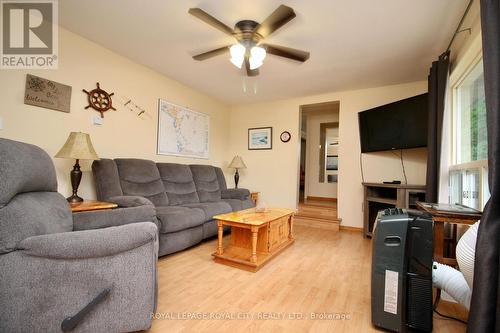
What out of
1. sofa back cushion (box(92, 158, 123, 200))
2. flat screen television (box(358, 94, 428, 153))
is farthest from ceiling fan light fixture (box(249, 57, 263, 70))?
flat screen television (box(358, 94, 428, 153))

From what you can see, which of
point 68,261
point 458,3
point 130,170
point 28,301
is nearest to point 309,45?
point 458,3

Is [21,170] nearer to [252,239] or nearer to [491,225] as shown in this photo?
[252,239]

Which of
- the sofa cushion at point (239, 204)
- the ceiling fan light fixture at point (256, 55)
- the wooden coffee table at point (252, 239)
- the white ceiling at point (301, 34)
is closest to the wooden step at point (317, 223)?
the sofa cushion at point (239, 204)

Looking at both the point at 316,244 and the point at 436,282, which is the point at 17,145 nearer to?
the point at 436,282

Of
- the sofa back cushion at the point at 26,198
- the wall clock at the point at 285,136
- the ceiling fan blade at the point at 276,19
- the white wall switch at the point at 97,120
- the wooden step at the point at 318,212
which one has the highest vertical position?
the ceiling fan blade at the point at 276,19

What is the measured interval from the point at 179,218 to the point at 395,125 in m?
3.03

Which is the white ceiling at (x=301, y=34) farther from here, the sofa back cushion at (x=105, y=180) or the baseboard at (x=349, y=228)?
the baseboard at (x=349, y=228)

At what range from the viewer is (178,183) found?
3414 millimetres

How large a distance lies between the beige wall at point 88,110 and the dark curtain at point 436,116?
339cm

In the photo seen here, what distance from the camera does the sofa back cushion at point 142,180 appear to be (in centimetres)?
279

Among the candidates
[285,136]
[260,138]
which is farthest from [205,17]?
[260,138]

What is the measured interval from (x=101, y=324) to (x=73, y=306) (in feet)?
0.52

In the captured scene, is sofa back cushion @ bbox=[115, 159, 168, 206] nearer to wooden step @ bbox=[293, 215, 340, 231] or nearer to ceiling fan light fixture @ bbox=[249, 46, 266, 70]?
ceiling fan light fixture @ bbox=[249, 46, 266, 70]

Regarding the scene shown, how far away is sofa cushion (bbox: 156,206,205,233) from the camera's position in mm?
2408
